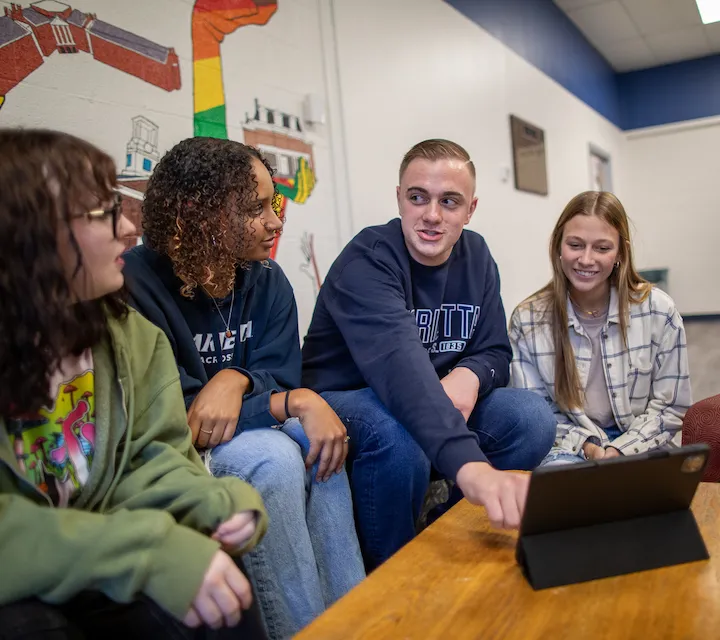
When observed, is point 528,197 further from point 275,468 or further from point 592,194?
point 275,468

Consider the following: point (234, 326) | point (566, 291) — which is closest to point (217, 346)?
point (234, 326)

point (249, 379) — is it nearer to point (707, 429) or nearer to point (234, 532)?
point (234, 532)

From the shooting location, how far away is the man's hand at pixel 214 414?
3.88 ft

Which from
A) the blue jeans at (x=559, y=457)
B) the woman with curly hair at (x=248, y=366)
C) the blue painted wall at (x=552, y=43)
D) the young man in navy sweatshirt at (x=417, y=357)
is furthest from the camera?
the blue painted wall at (x=552, y=43)

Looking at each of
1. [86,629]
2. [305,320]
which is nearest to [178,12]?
[305,320]

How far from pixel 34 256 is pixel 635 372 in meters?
1.52

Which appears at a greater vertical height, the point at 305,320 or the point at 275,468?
the point at 305,320

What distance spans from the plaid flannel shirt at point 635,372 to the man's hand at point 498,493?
753mm

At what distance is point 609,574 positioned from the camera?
2.64ft

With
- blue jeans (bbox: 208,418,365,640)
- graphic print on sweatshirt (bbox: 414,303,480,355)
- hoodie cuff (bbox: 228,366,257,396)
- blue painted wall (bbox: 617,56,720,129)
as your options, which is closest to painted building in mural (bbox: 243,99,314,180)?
graphic print on sweatshirt (bbox: 414,303,480,355)

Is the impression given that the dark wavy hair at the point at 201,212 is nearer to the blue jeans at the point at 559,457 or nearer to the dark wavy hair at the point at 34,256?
the dark wavy hair at the point at 34,256

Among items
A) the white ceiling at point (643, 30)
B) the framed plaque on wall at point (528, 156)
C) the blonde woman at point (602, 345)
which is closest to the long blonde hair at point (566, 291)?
the blonde woman at point (602, 345)

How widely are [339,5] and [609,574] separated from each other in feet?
7.30

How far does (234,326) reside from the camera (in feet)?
4.59
